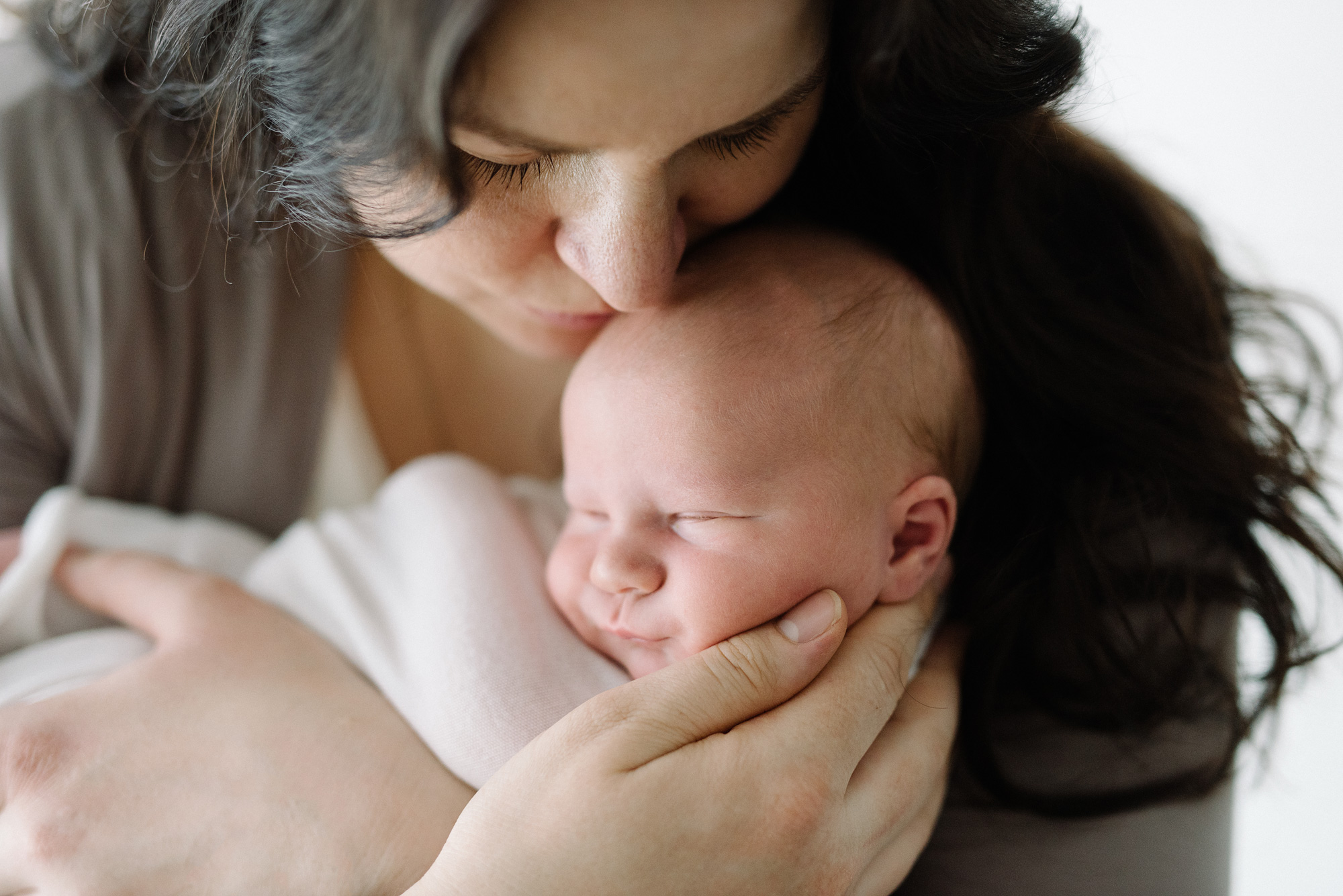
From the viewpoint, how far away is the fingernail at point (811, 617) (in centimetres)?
82

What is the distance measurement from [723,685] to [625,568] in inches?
5.8

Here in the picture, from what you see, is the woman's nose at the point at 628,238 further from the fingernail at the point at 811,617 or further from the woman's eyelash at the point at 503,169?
the fingernail at the point at 811,617

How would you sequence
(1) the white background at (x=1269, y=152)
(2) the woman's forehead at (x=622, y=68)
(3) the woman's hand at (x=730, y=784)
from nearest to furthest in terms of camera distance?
(2) the woman's forehead at (x=622, y=68), (3) the woman's hand at (x=730, y=784), (1) the white background at (x=1269, y=152)

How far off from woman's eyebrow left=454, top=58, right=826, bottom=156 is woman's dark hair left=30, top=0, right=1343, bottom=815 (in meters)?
0.10

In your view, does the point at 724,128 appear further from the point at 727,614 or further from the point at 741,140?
the point at 727,614

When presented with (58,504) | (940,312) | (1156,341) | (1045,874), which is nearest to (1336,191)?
(1156,341)

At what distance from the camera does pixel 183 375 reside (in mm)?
1146

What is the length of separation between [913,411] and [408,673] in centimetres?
62

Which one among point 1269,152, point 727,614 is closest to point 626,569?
point 727,614

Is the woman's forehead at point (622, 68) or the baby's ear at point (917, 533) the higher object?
the woman's forehead at point (622, 68)

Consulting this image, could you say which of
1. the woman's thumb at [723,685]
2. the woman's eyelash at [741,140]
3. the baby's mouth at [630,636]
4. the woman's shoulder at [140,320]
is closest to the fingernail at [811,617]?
the woman's thumb at [723,685]

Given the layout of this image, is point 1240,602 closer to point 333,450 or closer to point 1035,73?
point 1035,73

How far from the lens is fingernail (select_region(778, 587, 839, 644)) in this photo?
2.69 ft

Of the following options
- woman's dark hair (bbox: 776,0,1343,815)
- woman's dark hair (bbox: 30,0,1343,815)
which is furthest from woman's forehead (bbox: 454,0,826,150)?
woman's dark hair (bbox: 776,0,1343,815)
